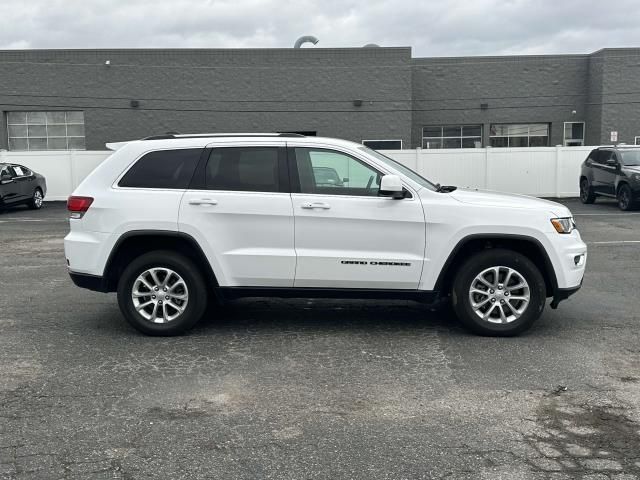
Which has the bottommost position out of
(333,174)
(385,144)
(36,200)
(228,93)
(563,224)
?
(36,200)

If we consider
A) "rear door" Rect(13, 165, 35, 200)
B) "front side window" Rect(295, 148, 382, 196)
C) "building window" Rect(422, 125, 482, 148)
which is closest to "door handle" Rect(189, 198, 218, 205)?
"front side window" Rect(295, 148, 382, 196)

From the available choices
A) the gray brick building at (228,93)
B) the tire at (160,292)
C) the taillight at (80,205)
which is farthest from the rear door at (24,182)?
the tire at (160,292)

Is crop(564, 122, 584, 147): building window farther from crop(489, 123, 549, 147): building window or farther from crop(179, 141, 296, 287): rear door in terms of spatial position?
crop(179, 141, 296, 287): rear door

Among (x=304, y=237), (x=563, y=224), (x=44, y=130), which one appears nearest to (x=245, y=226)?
(x=304, y=237)

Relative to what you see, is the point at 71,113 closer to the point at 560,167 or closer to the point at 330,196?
the point at 560,167

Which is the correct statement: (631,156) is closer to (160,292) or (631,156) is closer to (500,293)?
(500,293)

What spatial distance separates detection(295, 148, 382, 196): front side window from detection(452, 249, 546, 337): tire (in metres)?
1.15

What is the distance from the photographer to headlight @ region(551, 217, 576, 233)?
19.9 ft

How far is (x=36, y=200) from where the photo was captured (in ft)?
68.9

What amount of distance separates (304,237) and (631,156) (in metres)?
15.5

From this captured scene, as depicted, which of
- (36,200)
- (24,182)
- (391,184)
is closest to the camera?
(391,184)

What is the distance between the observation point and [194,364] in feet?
17.9

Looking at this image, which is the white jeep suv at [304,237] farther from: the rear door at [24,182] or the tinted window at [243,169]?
the rear door at [24,182]

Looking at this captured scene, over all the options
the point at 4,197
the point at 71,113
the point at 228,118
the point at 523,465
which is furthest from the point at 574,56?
the point at 523,465
